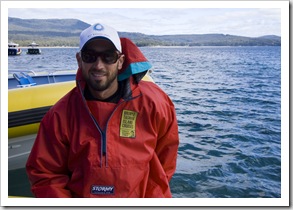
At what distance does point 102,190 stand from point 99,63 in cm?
72

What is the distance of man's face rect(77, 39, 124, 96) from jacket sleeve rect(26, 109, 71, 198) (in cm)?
29

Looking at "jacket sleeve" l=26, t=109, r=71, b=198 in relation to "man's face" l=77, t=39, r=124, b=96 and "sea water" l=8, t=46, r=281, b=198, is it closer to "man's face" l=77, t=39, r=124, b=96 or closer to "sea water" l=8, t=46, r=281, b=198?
"man's face" l=77, t=39, r=124, b=96

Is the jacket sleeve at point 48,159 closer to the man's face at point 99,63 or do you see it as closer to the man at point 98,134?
the man at point 98,134

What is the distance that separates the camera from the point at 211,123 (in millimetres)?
7625

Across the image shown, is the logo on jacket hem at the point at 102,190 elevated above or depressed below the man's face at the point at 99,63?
below

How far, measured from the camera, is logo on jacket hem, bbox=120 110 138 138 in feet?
6.84

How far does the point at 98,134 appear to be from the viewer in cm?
205

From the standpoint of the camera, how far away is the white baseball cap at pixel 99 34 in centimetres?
204

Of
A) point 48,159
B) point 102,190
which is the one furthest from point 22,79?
point 102,190

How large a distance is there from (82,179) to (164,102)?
2.22 feet

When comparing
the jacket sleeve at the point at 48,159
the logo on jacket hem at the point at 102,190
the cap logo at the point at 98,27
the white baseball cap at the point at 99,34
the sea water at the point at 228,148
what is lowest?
the sea water at the point at 228,148

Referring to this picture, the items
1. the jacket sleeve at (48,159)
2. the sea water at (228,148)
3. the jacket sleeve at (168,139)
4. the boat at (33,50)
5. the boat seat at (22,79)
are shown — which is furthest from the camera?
the boat at (33,50)

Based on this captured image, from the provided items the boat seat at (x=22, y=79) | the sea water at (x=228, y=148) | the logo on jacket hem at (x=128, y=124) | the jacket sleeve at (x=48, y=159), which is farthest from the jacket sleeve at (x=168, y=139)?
the boat seat at (x=22, y=79)

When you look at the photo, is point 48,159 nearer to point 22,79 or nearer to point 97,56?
point 97,56
